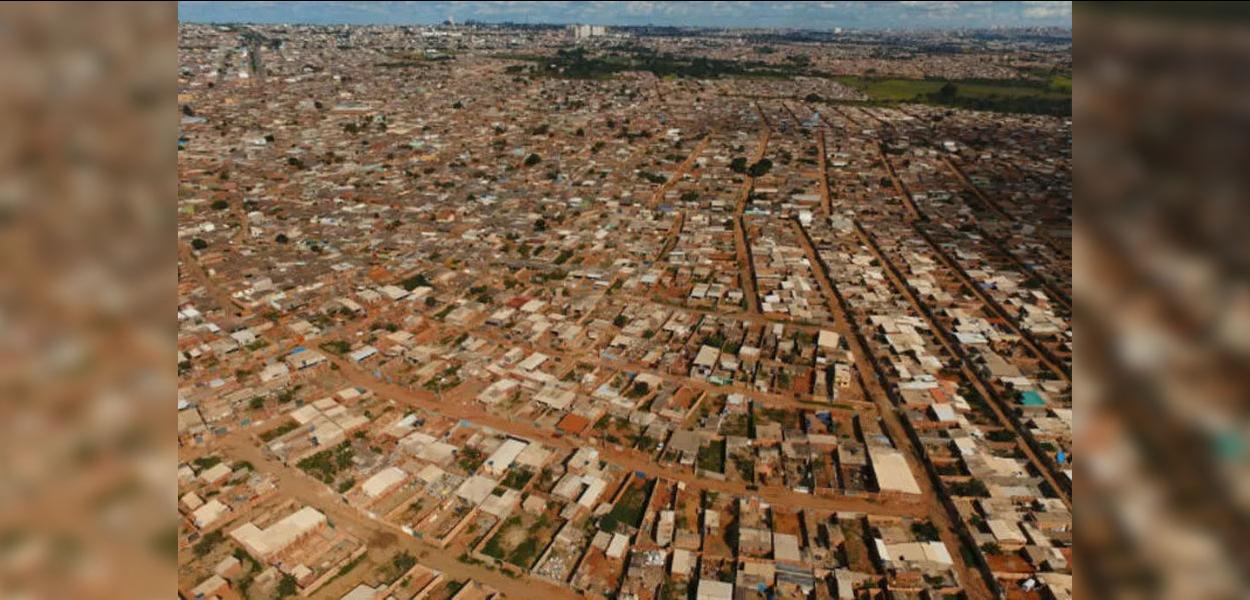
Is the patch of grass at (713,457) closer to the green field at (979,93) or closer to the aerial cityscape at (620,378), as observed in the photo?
the aerial cityscape at (620,378)

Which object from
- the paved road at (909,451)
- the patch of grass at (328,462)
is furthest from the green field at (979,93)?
the patch of grass at (328,462)

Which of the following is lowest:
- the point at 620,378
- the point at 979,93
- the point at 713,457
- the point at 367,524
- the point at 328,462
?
the point at 367,524

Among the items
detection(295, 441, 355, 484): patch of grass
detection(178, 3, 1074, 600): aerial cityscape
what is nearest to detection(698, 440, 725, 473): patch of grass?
detection(178, 3, 1074, 600): aerial cityscape

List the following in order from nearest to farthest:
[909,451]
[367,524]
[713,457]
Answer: [367,524] → [713,457] → [909,451]

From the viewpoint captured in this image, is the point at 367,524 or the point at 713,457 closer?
the point at 367,524

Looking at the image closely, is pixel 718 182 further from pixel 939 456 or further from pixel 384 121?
pixel 384 121

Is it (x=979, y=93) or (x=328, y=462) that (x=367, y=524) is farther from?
(x=979, y=93)

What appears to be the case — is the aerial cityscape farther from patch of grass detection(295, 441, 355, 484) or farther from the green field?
the green field

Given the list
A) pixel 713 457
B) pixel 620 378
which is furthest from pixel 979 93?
pixel 713 457
